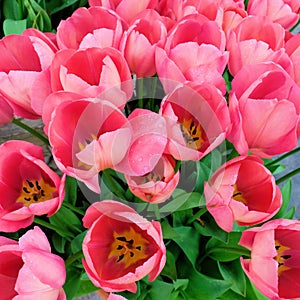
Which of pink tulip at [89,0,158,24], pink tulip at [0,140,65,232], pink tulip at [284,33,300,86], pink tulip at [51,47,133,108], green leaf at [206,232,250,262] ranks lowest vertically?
green leaf at [206,232,250,262]

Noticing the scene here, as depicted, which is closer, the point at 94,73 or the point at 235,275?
the point at 94,73

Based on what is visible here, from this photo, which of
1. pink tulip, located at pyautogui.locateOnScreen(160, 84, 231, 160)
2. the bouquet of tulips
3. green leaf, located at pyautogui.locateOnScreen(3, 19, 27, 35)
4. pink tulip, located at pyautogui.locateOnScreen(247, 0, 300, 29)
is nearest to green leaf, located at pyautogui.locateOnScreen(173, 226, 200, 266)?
the bouquet of tulips

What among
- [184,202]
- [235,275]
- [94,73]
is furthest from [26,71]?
[235,275]

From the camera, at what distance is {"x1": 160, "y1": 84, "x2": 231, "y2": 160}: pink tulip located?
13.2 inches

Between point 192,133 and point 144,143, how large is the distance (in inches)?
3.7

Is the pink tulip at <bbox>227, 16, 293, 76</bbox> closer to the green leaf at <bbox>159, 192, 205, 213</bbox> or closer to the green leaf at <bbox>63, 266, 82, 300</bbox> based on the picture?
the green leaf at <bbox>159, 192, 205, 213</bbox>

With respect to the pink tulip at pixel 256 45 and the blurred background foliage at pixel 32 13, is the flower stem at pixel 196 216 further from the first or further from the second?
the blurred background foliage at pixel 32 13

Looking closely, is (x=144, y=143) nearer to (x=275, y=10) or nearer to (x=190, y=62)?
Answer: (x=190, y=62)

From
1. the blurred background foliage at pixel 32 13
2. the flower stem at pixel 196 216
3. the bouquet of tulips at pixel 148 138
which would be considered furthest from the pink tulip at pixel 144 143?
the blurred background foliage at pixel 32 13

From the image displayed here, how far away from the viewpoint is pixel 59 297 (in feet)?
1.25

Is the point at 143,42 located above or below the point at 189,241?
above

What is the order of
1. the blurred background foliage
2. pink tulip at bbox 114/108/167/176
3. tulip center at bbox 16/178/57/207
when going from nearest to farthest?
1. pink tulip at bbox 114/108/167/176
2. tulip center at bbox 16/178/57/207
3. the blurred background foliage

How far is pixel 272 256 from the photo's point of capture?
1.13 ft

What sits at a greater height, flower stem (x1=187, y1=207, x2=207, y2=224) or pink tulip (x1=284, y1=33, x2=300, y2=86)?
pink tulip (x1=284, y1=33, x2=300, y2=86)
